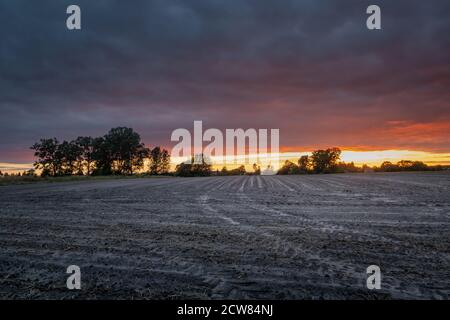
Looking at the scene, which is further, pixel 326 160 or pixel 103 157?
pixel 326 160

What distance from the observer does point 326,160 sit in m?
115

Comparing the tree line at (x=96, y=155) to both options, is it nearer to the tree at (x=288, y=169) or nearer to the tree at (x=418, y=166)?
the tree at (x=288, y=169)

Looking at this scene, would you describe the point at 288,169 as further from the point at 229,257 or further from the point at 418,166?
the point at 229,257

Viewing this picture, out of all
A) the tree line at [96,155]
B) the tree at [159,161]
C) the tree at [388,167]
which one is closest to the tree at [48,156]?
the tree line at [96,155]

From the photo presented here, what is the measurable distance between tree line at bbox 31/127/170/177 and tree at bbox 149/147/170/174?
16.1 metres

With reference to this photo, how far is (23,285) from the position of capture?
11.8 ft

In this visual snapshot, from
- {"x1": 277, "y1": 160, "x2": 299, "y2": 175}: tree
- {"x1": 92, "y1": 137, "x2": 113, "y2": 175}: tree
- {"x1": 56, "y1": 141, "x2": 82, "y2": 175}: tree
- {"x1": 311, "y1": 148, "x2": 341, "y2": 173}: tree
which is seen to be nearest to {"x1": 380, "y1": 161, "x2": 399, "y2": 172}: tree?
{"x1": 311, "y1": 148, "x2": 341, "y2": 173}: tree

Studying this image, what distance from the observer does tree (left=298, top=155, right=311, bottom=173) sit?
382 ft

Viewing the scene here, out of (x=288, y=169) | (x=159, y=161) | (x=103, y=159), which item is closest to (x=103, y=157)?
(x=103, y=159)

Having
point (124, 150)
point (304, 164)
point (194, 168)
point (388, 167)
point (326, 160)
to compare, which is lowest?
point (388, 167)

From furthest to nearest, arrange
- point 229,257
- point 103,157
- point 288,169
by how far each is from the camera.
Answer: point 288,169, point 103,157, point 229,257

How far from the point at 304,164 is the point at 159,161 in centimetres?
6992

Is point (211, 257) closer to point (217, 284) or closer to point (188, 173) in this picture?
point (217, 284)
